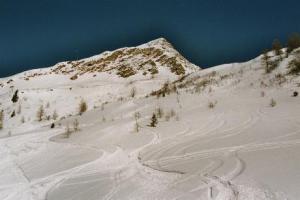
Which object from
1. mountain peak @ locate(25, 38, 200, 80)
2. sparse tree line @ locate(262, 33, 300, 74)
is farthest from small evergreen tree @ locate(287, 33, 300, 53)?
mountain peak @ locate(25, 38, 200, 80)

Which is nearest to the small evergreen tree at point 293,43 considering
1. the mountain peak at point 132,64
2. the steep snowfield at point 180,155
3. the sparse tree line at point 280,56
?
the sparse tree line at point 280,56

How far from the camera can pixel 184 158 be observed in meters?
4.47

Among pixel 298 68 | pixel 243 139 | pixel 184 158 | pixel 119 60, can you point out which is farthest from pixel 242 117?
pixel 119 60

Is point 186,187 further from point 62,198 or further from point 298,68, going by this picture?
point 298,68

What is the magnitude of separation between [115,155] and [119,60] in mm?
26896

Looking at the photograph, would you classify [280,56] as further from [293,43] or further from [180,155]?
[180,155]

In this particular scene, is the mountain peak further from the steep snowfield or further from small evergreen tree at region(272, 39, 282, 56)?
the steep snowfield

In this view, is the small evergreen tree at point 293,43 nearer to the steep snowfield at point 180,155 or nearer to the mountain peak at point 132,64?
the steep snowfield at point 180,155

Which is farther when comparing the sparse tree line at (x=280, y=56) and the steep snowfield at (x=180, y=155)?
the sparse tree line at (x=280, y=56)

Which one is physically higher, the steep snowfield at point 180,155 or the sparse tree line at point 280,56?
the sparse tree line at point 280,56

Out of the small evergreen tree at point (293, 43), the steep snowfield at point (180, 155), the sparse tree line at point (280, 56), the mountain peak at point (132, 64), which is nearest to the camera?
the steep snowfield at point (180, 155)

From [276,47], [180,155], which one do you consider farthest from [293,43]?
[180,155]

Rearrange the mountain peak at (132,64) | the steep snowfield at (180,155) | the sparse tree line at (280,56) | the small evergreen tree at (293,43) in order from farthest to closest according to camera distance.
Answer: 1. the mountain peak at (132,64)
2. the small evergreen tree at (293,43)
3. the sparse tree line at (280,56)
4. the steep snowfield at (180,155)

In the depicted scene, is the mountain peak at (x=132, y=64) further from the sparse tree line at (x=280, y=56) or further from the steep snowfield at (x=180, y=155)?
the steep snowfield at (x=180, y=155)
